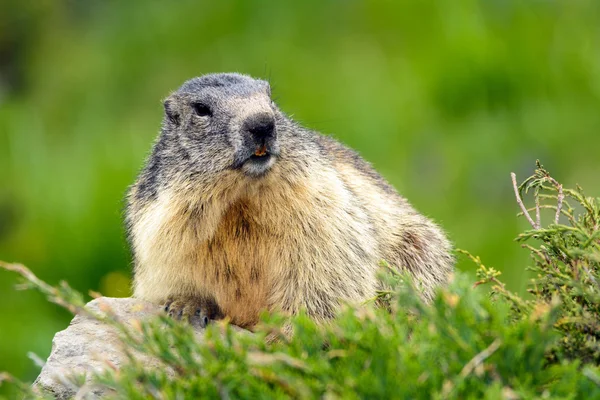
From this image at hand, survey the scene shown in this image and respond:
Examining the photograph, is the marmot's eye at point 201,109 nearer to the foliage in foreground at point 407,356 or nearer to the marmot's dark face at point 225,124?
the marmot's dark face at point 225,124

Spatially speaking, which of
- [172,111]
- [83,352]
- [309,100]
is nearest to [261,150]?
[172,111]

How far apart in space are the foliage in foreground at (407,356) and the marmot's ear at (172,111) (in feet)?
5.41

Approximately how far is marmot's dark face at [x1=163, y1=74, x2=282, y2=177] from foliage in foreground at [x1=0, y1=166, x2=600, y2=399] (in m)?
1.12

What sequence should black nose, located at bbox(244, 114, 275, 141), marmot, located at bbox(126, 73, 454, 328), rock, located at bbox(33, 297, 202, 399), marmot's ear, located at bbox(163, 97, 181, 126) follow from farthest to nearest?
marmot's ear, located at bbox(163, 97, 181, 126)
marmot, located at bbox(126, 73, 454, 328)
black nose, located at bbox(244, 114, 275, 141)
rock, located at bbox(33, 297, 202, 399)

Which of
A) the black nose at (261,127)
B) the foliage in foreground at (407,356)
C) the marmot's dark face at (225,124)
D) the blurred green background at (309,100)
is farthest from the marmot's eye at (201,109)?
the blurred green background at (309,100)

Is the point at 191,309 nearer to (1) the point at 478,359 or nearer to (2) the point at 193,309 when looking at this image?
(2) the point at 193,309

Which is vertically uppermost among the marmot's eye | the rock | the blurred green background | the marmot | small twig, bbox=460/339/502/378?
the blurred green background

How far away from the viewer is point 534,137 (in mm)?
8477

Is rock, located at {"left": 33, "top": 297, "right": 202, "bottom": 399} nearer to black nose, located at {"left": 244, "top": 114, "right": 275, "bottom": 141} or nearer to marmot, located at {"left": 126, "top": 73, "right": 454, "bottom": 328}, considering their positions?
marmot, located at {"left": 126, "top": 73, "right": 454, "bottom": 328}

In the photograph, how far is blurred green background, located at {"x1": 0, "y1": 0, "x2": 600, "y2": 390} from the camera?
7.80 meters

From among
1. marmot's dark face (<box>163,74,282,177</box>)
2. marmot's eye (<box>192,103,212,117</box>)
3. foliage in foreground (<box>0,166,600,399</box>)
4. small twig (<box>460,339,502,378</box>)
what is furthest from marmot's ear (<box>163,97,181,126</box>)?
small twig (<box>460,339,502,378</box>)

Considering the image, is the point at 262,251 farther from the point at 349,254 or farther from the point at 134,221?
the point at 134,221

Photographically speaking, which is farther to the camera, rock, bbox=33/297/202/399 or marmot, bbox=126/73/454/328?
marmot, bbox=126/73/454/328

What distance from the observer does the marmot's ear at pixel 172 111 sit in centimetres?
461
